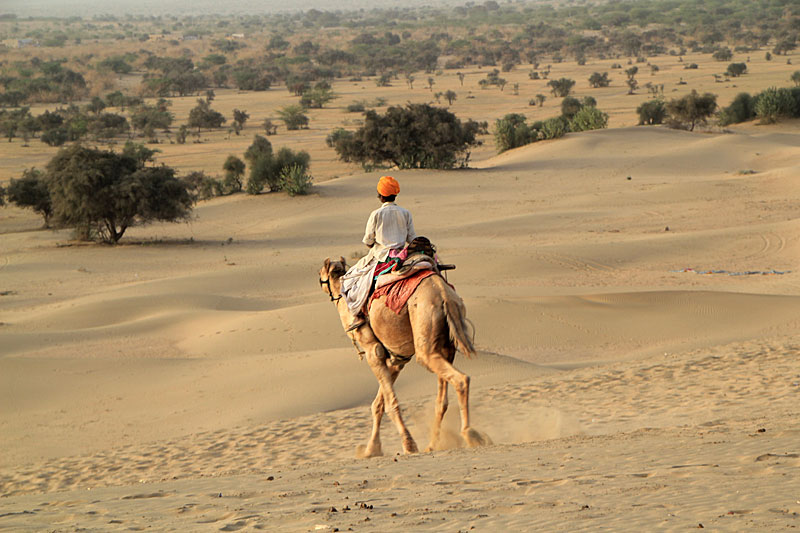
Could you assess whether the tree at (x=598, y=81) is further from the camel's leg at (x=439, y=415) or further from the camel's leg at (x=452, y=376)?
the camel's leg at (x=452, y=376)

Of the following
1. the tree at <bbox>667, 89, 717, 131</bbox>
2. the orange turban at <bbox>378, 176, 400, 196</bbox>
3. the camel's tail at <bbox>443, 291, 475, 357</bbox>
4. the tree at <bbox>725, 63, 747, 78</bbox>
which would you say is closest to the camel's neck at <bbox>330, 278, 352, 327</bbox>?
the orange turban at <bbox>378, 176, 400, 196</bbox>

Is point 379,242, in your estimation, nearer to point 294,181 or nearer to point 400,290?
point 400,290

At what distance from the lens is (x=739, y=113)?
47.8 m

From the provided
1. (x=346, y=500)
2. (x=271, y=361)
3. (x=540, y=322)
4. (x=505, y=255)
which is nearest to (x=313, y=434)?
(x=271, y=361)

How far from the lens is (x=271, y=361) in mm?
13469

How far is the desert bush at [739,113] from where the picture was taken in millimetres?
47812

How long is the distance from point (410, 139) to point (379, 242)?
28.1 m

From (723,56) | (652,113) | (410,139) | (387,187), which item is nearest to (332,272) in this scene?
(387,187)

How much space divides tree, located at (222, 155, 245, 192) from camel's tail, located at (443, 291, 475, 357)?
→ 2735cm

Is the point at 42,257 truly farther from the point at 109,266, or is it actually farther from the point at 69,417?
the point at 69,417

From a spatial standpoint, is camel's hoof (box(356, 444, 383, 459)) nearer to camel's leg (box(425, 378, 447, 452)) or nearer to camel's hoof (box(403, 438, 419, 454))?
camel's hoof (box(403, 438, 419, 454))

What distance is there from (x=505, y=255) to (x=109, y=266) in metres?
9.86

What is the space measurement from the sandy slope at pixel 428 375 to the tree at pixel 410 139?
608 cm

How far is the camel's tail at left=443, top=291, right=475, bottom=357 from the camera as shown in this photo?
27.1 feet
